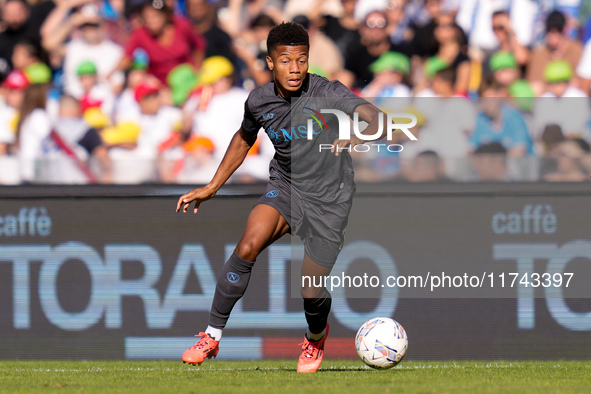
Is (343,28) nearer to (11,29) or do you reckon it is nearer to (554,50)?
(554,50)

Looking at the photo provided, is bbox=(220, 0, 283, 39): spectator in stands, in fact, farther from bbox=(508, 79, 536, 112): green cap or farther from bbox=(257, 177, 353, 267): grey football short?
bbox=(257, 177, 353, 267): grey football short

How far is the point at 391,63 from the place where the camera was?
30.3 ft

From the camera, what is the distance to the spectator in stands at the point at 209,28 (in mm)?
9984

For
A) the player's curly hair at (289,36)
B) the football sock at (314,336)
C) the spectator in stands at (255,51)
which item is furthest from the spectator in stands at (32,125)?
the player's curly hair at (289,36)

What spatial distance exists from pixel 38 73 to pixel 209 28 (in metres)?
2.10

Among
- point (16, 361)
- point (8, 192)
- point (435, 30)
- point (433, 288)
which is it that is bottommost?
point (16, 361)

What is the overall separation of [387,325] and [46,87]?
561 cm

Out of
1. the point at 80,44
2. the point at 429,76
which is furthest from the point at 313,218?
the point at 80,44

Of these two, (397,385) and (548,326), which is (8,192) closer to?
(397,385)

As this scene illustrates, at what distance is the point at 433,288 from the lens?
7.00m

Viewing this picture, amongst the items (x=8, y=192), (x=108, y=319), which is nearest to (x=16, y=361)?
(x=108, y=319)

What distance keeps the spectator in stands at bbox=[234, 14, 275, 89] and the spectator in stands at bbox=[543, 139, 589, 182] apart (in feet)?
12.1

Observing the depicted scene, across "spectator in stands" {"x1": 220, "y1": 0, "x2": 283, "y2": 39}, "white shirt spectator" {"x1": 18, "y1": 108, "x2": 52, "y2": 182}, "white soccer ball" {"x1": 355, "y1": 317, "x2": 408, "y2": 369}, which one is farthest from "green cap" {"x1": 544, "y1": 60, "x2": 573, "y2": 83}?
"white shirt spectator" {"x1": 18, "y1": 108, "x2": 52, "y2": 182}

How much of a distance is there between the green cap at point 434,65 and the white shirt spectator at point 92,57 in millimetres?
3538
